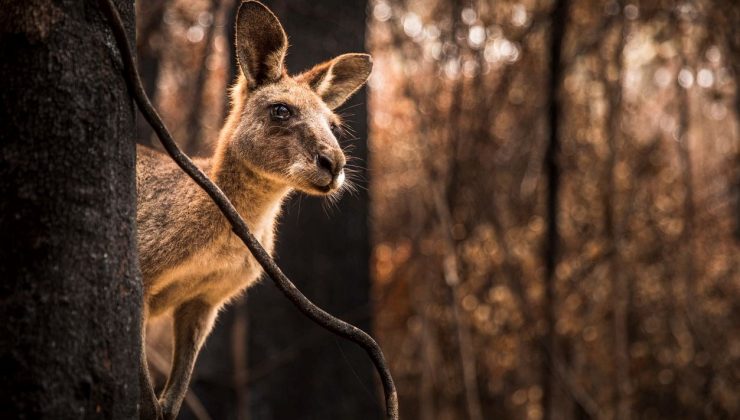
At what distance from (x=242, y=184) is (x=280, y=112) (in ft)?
1.17

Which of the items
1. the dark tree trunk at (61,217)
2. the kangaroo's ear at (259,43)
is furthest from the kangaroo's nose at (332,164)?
the dark tree trunk at (61,217)

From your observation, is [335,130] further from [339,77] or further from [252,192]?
[252,192]

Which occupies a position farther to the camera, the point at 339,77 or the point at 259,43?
the point at 339,77

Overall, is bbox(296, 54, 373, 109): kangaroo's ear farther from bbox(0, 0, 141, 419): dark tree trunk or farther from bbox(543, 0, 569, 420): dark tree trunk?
bbox(543, 0, 569, 420): dark tree trunk

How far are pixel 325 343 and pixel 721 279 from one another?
7200 millimetres

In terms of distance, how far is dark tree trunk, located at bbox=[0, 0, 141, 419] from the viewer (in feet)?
6.39

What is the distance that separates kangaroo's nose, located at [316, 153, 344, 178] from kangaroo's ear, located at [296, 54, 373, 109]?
41 cm

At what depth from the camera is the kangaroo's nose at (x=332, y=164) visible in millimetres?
3131

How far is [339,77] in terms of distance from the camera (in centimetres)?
352

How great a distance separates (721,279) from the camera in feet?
39.3

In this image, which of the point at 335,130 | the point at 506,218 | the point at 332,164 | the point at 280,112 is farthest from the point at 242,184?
the point at 506,218

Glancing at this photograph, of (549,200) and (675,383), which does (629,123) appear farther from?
(549,200)

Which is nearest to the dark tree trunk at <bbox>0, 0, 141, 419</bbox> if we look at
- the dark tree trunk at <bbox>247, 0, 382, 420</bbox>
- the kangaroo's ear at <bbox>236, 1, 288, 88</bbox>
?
the kangaroo's ear at <bbox>236, 1, 288, 88</bbox>

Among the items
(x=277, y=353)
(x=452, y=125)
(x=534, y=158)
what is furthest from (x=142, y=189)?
(x=534, y=158)
